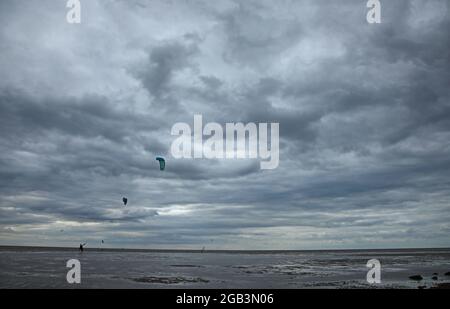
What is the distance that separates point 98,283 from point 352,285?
→ 2190 centimetres
